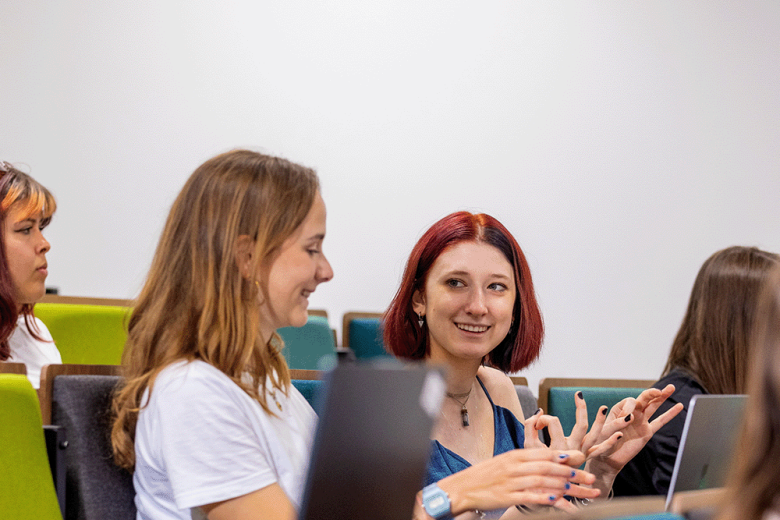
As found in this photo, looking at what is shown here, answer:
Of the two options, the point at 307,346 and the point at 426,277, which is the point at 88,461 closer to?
the point at 426,277

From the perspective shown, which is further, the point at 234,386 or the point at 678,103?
the point at 678,103

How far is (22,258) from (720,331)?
70.8 inches

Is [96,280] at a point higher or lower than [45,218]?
lower

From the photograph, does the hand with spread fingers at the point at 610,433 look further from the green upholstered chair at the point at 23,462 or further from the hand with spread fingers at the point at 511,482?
the green upholstered chair at the point at 23,462

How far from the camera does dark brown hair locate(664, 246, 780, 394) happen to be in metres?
1.79

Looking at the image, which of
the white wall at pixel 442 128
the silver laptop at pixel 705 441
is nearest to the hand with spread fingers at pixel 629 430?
the silver laptop at pixel 705 441

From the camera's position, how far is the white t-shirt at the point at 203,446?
3.14 feet

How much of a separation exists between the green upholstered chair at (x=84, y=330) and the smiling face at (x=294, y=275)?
48.2 inches

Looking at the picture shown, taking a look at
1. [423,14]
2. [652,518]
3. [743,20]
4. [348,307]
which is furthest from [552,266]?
[652,518]

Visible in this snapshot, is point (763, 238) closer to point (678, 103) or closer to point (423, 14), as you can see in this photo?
point (678, 103)

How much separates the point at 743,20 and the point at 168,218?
11.6 feet

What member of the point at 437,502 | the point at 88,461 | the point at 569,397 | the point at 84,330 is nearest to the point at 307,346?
the point at 84,330

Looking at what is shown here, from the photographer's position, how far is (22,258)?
2.06m

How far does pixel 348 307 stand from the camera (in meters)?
3.45
